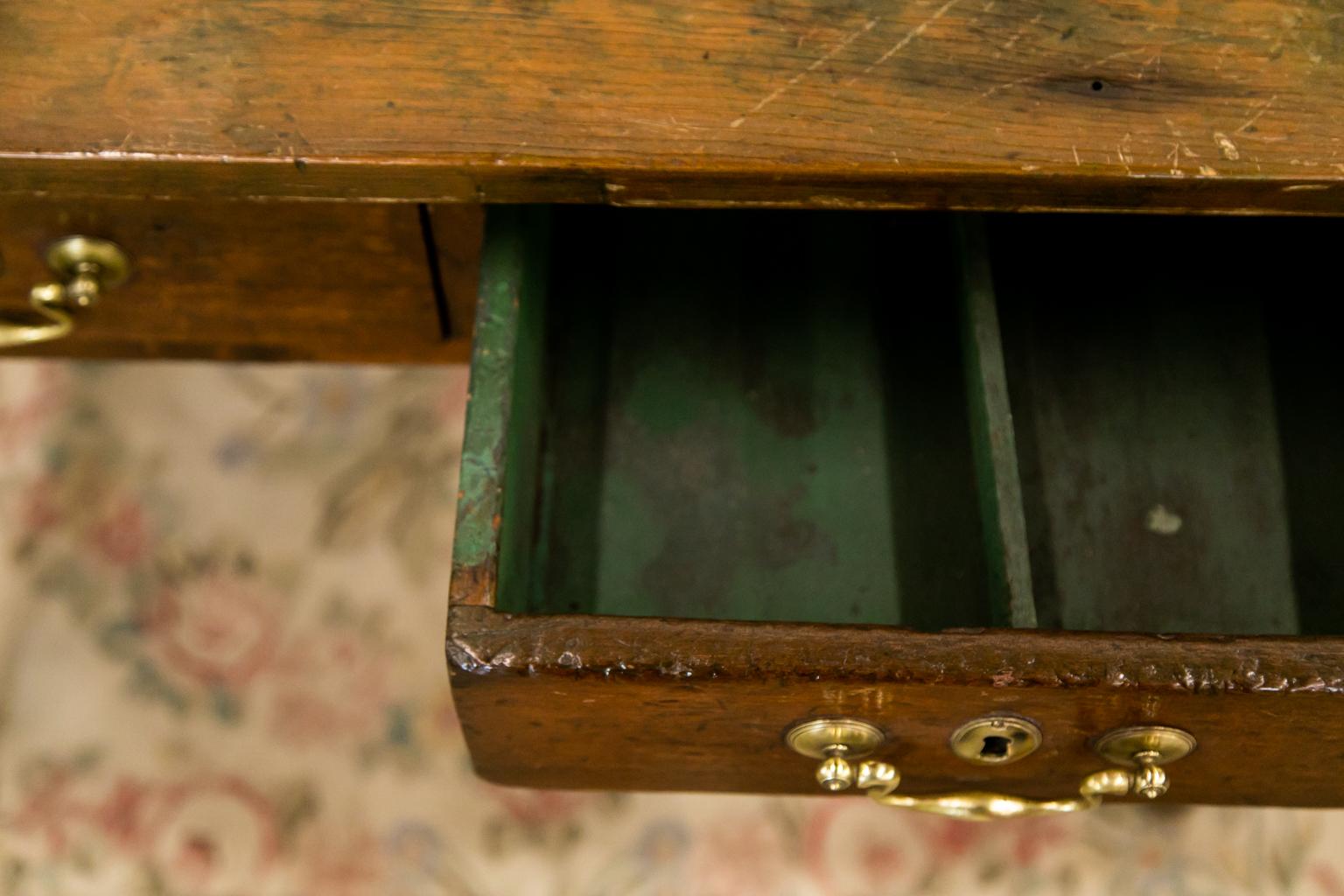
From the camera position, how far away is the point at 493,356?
0.70 m

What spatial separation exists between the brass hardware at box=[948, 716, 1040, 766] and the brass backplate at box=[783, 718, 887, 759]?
4 centimetres

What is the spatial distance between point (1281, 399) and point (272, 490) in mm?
833

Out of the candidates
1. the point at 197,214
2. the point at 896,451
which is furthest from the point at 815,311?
the point at 197,214

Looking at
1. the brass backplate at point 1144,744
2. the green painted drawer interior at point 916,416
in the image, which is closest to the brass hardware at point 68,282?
the green painted drawer interior at point 916,416

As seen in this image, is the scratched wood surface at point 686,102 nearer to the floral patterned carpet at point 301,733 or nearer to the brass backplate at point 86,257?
the brass backplate at point 86,257

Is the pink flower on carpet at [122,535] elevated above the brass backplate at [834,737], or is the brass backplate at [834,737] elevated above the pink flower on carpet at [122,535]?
the pink flower on carpet at [122,535]

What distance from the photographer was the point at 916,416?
34.4 inches

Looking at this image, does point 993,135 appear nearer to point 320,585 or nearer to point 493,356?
point 493,356

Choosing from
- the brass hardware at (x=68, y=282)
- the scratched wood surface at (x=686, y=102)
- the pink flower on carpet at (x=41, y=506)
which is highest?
the scratched wood surface at (x=686, y=102)

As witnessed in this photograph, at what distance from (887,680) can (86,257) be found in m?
0.54

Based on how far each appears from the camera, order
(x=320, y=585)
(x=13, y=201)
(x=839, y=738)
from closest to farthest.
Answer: (x=839, y=738) → (x=13, y=201) → (x=320, y=585)

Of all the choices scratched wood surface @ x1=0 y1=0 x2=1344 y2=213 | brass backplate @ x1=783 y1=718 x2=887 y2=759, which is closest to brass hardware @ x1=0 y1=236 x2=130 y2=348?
scratched wood surface @ x1=0 y1=0 x2=1344 y2=213

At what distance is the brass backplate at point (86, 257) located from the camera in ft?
2.61

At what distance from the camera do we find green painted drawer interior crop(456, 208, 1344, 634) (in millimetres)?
803
